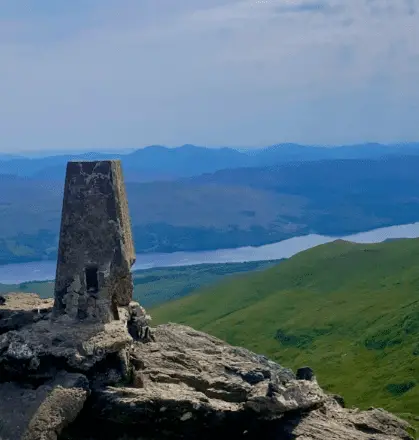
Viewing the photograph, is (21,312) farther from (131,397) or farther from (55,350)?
(131,397)

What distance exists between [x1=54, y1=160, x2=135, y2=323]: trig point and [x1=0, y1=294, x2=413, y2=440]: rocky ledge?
148 centimetres

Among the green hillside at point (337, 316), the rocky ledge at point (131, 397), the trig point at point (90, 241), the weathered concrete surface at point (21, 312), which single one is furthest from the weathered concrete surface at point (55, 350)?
the green hillside at point (337, 316)

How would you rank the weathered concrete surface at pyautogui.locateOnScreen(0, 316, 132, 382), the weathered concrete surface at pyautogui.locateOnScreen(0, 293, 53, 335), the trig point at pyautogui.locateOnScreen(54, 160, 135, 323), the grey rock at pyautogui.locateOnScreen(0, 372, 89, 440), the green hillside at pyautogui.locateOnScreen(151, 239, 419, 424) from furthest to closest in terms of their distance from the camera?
the green hillside at pyautogui.locateOnScreen(151, 239, 419, 424), the weathered concrete surface at pyautogui.locateOnScreen(0, 293, 53, 335), the trig point at pyautogui.locateOnScreen(54, 160, 135, 323), the weathered concrete surface at pyautogui.locateOnScreen(0, 316, 132, 382), the grey rock at pyautogui.locateOnScreen(0, 372, 89, 440)

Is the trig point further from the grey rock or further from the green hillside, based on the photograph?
the green hillside

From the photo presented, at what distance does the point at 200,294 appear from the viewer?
161125 mm

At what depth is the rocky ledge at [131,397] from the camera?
2503 centimetres

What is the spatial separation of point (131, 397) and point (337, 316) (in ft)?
335

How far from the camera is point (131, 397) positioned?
2567cm

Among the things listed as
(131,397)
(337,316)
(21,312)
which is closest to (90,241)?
(21,312)

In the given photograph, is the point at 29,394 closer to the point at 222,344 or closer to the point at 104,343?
the point at 104,343

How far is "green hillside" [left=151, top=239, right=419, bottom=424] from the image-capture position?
284 ft

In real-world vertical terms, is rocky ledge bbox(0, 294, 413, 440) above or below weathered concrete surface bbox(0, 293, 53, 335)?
below

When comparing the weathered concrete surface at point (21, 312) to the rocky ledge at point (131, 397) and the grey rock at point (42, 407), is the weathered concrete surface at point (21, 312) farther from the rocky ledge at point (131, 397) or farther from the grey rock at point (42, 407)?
the grey rock at point (42, 407)

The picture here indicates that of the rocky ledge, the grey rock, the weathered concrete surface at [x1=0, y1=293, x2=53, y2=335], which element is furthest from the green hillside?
the grey rock
